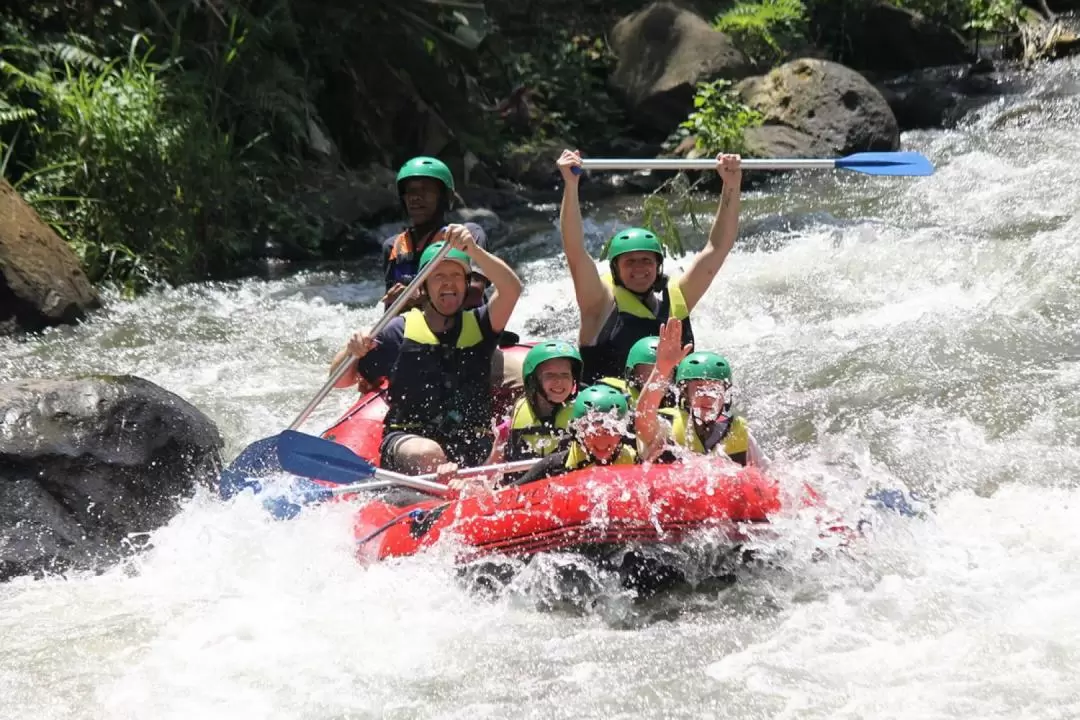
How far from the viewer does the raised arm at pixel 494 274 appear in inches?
179

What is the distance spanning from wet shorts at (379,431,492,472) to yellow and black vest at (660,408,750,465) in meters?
0.77

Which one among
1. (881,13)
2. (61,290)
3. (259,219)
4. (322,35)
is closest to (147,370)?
(61,290)

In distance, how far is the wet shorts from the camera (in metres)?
4.67

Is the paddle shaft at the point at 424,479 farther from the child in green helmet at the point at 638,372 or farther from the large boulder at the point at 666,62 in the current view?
the large boulder at the point at 666,62

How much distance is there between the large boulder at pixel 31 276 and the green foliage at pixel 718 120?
5.60m

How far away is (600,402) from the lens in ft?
13.2

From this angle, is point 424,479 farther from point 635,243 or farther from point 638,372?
point 635,243

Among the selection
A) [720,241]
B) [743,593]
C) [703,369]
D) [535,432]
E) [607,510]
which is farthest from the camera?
[720,241]

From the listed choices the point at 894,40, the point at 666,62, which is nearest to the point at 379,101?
the point at 666,62

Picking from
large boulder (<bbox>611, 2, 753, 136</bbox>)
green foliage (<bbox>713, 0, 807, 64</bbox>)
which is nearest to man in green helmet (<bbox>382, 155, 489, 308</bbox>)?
large boulder (<bbox>611, 2, 753, 136</bbox>)

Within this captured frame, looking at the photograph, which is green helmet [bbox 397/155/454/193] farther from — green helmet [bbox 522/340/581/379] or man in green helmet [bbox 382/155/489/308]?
green helmet [bbox 522/340/581/379]

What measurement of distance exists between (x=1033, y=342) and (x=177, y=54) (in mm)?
5916

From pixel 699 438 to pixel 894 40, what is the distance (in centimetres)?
1159

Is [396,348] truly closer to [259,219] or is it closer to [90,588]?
[90,588]
